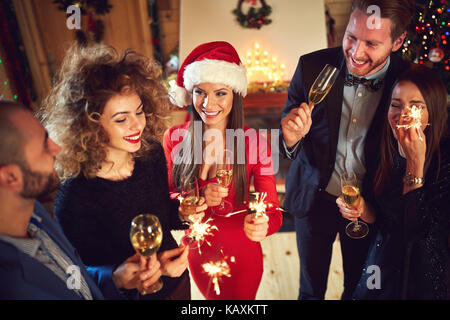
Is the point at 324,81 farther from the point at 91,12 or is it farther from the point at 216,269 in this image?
the point at 91,12

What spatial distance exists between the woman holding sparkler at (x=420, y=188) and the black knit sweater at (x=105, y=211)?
122cm

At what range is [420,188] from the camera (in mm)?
1486

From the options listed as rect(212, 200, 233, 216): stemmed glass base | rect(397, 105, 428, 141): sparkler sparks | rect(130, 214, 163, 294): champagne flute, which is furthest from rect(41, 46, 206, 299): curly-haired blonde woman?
rect(397, 105, 428, 141): sparkler sparks

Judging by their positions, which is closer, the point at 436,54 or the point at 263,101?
the point at 436,54

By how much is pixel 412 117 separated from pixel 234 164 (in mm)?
994

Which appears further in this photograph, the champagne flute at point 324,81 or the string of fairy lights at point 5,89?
the string of fairy lights at point 5,89

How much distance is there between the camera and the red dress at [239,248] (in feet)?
5.64

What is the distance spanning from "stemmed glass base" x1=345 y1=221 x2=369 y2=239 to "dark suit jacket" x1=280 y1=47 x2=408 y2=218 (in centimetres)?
20

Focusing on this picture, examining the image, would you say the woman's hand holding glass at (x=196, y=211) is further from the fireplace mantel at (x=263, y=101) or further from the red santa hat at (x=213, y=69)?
the fireplace mantel at (x=263, y=101)

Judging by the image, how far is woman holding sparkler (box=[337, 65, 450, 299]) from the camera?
57.9 inches

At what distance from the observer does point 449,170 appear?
146cm

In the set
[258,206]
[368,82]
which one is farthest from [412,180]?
[258,206]

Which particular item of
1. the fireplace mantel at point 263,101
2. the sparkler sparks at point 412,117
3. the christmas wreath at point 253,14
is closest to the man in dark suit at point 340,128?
the sparkler sparks at point 412,117
